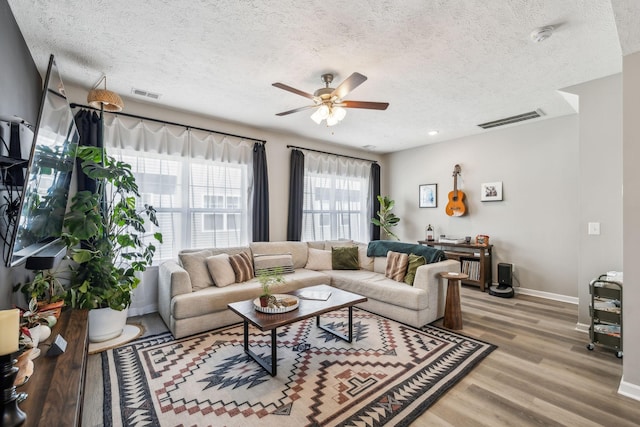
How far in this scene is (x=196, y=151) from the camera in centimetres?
392

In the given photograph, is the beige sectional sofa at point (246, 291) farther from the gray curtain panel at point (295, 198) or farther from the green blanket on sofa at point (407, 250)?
the gray curtain panel at point (295, 198)

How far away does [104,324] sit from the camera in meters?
2.72

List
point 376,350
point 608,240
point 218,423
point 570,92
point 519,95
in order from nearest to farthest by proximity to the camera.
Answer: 1. point 218,423
2. point 376,350
3. point 608,240
4. point 570,92
5. point 519,95

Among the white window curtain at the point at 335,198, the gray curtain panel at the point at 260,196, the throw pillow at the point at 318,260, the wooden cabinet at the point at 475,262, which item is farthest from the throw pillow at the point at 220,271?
the wooden cabinet at the point at 475,262

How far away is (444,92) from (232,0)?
242 centimetres

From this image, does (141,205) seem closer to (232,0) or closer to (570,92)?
(232,0)

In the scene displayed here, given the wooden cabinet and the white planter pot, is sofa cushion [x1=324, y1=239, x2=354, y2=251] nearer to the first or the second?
the wooden cabinet

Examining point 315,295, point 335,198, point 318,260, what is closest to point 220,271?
point 315,295

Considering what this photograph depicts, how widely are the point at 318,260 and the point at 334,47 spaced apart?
2.95 meters

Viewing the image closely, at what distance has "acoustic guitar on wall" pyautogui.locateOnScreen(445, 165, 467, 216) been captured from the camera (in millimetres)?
5047

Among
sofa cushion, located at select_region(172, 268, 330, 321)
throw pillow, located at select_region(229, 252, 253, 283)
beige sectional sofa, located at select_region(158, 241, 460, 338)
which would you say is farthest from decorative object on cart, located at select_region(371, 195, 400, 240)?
throw pillow, located at select_region(229, 252, 253, 283)

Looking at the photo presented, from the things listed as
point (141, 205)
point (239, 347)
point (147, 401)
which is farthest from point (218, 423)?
point (141, 205)

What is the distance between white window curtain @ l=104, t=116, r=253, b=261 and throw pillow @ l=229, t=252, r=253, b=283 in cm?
62

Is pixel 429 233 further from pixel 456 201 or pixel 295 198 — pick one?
pixel 295 198
